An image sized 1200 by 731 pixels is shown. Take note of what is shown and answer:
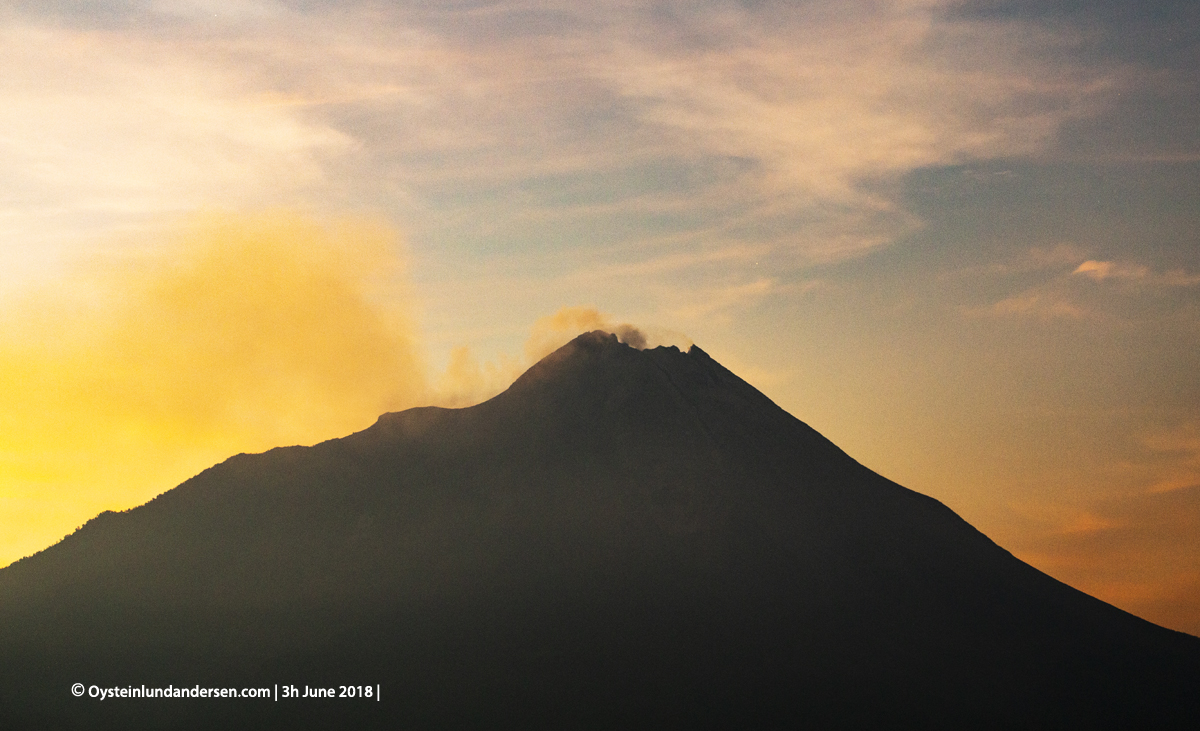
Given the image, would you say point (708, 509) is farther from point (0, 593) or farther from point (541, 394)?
point (0, 593)

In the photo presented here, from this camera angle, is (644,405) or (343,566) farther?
(644,405)

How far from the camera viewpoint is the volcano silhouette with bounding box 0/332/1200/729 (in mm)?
87125

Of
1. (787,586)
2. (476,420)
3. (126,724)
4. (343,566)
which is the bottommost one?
(126,724)

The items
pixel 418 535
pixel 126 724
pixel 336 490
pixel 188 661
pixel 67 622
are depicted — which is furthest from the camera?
pixel 336 490

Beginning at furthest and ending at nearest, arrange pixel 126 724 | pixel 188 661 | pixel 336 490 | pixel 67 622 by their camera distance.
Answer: pixel 336 490 < pixel 67 622 < pixel 188 661 < pixel 126 724

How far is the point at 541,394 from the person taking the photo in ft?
420

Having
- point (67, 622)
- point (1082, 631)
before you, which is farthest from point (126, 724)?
point (1082, 631)

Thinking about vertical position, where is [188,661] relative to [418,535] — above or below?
below

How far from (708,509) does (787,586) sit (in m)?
12.9

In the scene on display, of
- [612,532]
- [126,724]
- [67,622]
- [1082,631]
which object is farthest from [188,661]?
[1082,631]

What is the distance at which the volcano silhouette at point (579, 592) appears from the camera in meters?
87.1

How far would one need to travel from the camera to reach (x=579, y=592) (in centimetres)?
9919

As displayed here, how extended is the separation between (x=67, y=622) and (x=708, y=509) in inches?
2739

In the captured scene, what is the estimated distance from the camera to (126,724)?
280ft
